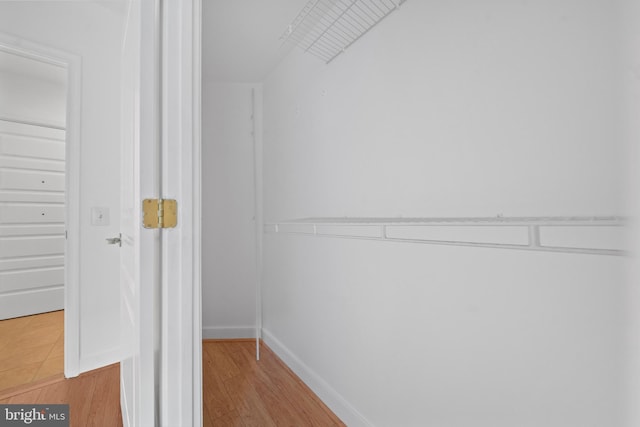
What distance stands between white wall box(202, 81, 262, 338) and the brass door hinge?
2.00 m

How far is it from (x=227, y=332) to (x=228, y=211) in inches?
41.8

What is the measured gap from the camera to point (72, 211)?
2.08 m

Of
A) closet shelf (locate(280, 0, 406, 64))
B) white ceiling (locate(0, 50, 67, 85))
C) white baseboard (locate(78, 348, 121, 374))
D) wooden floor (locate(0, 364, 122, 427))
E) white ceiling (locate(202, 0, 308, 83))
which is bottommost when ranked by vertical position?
wooden floor (locate(0, 364, 122, 427))

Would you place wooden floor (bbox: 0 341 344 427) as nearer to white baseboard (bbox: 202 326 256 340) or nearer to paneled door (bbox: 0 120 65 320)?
white baseboard (bbox: 202 326 256 340)

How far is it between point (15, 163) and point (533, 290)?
4.67 meters

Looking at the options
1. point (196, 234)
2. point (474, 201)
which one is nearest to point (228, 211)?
point (196, 234)

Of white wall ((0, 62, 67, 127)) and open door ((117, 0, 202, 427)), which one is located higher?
white wall ((0, 62, 67, 127))

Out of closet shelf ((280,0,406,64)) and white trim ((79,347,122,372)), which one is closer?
closet shelf ((280,0,406,64))

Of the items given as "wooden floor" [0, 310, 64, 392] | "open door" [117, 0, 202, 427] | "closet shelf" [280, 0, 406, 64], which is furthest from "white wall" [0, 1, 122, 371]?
"open door" [117, 0, 202, 427]

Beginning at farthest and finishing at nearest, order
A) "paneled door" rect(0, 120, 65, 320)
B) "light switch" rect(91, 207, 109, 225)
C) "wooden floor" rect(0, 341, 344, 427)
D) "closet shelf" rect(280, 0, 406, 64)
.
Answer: "paneled door" rect(0, 120, 65, 320)
"light switch" rect(91, 207, 109, 225)
"wooden floor" rect(0, 341, 344, 427)
"closet shelf" rect(280, 0, 406, 64)

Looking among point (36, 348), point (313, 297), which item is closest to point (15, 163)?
point (36, 348)

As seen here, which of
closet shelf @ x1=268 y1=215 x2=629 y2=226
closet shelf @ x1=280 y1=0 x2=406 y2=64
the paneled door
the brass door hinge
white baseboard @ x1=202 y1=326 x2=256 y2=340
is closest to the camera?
closet shelf @ x1=268 y1=215 x2=629 y2=226

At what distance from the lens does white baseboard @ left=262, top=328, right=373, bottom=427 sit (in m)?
1.60

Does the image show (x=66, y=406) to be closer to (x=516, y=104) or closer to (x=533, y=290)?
(x=533, y=290)
